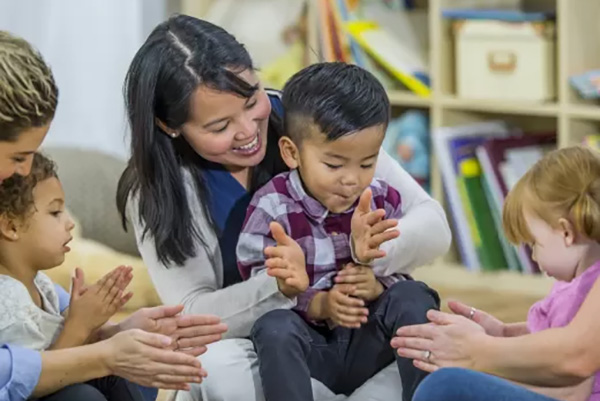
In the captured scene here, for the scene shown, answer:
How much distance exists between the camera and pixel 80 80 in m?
4.05

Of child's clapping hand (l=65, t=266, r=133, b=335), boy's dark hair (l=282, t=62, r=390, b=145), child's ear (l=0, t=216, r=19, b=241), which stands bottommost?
child's clapping hand (l=65, t=266, r=133, b=335)

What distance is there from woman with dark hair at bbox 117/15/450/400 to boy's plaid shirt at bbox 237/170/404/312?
5cm

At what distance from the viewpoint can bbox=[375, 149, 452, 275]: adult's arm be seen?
6.93ft

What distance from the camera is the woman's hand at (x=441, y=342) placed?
1.79m

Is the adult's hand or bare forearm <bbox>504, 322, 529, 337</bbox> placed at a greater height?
the adult's hand

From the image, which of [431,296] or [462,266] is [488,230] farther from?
[431,296]

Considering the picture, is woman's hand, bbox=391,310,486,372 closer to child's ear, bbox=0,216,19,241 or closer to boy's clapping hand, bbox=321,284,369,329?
boy's clapping hand, bbox=321,284,369,329

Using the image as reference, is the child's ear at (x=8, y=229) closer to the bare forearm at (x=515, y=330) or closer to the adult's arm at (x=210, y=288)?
the adult's arm at (x=210, y=288)

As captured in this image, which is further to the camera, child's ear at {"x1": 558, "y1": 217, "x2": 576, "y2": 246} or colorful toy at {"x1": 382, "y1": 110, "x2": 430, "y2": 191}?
colorful toy at {"x1": 382, "y1": 110, "x2": 430, "y2": 191}

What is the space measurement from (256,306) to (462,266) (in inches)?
66.6

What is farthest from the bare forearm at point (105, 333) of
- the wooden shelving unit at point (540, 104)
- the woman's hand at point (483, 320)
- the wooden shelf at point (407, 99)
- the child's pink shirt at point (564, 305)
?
the wooden shelf at point (407, 99)

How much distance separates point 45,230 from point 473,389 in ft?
2.35

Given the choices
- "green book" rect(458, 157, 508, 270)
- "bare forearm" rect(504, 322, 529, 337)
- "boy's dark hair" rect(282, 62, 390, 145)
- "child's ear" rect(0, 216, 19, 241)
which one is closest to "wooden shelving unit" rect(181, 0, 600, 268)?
"green book" rect(458, 157, 508, 270)

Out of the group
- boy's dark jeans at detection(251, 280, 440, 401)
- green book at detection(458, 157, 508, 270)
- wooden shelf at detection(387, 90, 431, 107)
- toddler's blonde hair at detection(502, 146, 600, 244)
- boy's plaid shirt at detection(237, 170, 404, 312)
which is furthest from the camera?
wooden shelf at detection(387, 90, 431, 107)
